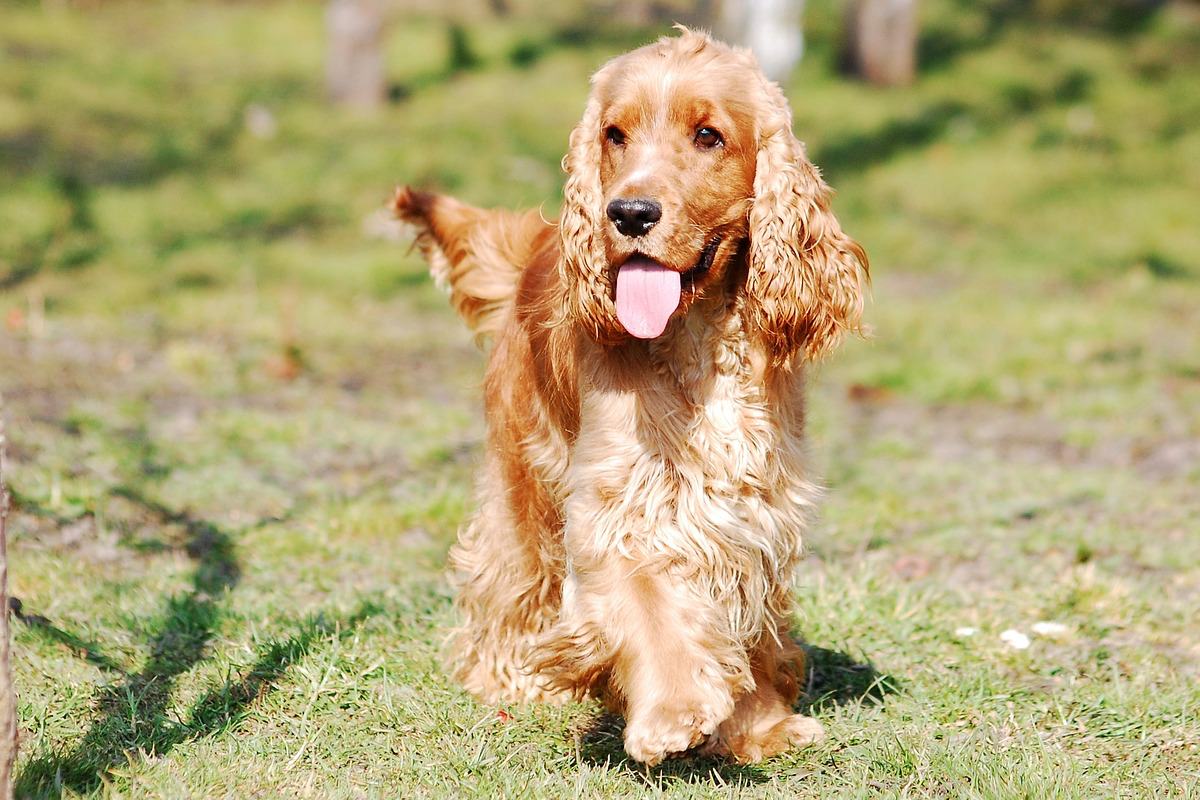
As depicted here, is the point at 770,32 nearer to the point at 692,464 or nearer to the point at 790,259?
the point at 790,259

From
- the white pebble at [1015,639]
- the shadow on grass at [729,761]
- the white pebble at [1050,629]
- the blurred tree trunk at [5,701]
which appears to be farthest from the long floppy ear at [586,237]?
the white pebble at [1050,629]

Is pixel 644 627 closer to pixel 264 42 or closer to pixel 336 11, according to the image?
pixel 336 11

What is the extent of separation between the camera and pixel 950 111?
15914 millimetres

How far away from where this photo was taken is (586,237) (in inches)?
140

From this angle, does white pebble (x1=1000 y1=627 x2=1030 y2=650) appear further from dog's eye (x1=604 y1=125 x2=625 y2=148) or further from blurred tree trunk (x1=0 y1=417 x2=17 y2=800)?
blurred tree trunk (x1=0 y1=417 x2=17 y2=800)

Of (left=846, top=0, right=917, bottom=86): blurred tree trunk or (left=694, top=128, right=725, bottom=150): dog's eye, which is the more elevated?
(left=694, top=128, right=725, bottom=150): dog's eye

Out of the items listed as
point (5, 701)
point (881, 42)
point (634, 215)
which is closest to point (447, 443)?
point (634, 215)

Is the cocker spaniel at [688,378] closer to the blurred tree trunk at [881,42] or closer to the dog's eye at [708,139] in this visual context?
the dog's eye at [708,139]

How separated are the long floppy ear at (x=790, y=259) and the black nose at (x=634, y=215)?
37cm

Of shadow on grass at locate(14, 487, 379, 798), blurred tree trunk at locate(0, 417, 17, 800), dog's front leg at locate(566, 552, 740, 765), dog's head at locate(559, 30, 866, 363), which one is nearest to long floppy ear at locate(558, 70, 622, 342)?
dog's head at locate(559, 30, 866, 363)

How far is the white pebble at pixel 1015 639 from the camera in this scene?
4.31m

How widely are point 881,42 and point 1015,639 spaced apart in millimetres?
13544

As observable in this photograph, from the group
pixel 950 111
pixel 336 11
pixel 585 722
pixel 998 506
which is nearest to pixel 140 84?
pixel 336 11

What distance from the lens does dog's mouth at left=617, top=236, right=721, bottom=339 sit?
3.32 metres
